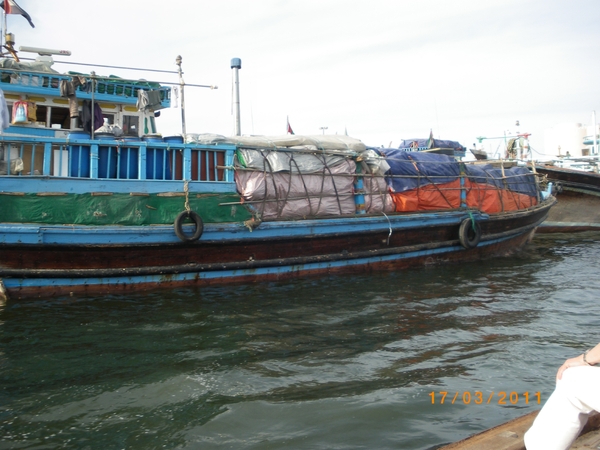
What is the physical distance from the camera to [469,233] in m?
10.8

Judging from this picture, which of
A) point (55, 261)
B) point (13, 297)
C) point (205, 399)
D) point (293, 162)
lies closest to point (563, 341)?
point (205, 399)

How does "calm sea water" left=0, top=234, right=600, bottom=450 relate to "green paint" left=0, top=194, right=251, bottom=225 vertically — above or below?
below

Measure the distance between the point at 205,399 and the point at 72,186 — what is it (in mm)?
4253

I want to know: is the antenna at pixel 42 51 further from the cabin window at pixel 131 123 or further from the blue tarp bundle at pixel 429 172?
the blue tarp bundle at pixel 429 172

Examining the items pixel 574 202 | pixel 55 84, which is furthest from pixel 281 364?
pixel 574 202

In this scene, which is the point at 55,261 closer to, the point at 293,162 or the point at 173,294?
the point at 173,294

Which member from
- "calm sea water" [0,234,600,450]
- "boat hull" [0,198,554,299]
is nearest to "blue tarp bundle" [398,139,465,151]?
"boat hull" [0,198,554,299]

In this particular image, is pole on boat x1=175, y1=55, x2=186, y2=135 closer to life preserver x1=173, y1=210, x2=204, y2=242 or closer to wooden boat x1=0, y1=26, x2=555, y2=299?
wooden boat x1=0, y1=26, x2=555, y2=299

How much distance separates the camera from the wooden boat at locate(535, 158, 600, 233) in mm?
17875

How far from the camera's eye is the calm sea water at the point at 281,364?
3.76 metres

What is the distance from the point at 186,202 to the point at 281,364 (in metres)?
3.62
